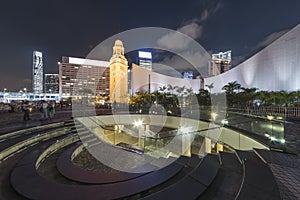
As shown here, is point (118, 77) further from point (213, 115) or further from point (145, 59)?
point (145, 59)

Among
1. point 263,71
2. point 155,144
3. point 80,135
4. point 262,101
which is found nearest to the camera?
point 155,144

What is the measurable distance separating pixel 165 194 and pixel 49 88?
142109 millimetres

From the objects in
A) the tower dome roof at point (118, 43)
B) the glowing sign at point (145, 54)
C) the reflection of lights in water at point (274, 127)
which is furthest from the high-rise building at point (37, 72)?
the reflection of lights in water at point (274, 127)

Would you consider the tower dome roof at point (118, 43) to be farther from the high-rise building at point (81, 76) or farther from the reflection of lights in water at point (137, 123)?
the reflection of lights in water at point (137, 123)

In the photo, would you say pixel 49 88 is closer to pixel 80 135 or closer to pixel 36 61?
pixel 36 61

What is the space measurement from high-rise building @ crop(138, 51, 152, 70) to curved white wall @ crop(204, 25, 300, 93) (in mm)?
45647

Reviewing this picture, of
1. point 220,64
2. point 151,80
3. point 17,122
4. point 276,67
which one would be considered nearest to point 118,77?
point 151,80

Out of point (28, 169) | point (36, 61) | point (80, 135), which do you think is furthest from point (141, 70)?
point (36, 61)

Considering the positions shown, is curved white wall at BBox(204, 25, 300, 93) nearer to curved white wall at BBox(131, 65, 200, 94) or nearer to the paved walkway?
curved white wall at BBox(131, 65, 200, 94)

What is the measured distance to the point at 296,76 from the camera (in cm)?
2466

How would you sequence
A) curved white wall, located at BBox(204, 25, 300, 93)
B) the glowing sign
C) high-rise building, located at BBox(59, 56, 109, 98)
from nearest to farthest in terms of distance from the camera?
curved white wall, located at BBox(204, 25, 300, 93) → high-rise building, located at BBox(59, 56, 109, 98) → the glowing sign

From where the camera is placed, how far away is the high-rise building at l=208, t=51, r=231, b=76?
3258 inches

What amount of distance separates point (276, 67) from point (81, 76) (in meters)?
78.8

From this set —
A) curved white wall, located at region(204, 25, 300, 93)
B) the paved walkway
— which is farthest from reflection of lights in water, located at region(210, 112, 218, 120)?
curved white wall, located at region(204, 25, 300, 93)
